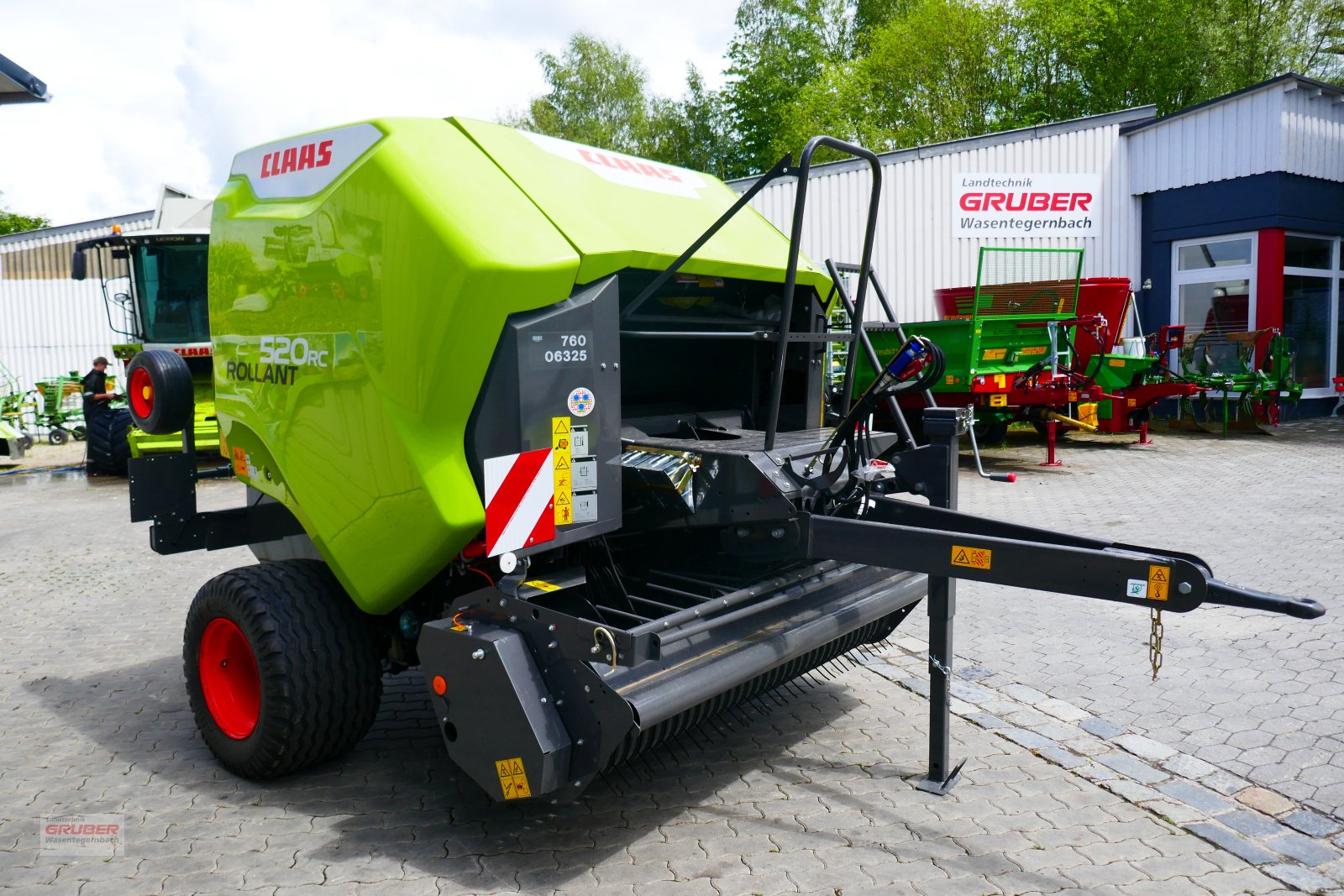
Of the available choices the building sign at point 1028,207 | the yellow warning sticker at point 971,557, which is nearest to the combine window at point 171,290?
the yellow warning sticker at point 971,557

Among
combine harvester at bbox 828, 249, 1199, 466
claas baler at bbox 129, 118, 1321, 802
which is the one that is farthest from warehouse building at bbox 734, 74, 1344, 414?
claas baler at bbox 129, 118, 1321, 802

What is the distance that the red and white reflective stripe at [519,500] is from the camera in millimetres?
3078

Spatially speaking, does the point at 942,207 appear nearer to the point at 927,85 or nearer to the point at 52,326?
the point at 927,85

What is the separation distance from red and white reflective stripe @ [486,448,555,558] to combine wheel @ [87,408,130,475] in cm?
1159

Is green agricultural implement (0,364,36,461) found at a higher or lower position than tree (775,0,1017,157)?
lower

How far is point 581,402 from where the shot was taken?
3.26 m

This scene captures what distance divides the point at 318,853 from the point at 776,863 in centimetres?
142

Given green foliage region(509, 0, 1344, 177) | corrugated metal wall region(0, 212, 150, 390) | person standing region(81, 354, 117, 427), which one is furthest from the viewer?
green foliage region(509, 0, 1344, 177)

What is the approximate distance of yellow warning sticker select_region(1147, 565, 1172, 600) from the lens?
269cm

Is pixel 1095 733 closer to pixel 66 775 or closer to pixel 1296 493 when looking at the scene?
pixel 66 775

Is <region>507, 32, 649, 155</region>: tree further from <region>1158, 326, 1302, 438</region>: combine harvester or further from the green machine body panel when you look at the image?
the green machine body panel

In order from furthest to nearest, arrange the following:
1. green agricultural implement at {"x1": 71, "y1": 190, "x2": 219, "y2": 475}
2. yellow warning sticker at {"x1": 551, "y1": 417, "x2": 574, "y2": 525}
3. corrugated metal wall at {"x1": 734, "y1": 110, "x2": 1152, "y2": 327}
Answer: corrugated metal wall at {"x1": 734, "y1": 110, "x2": 1152, "y2": 327}, green agricultural implement at {"x1": 71, "y1": 190, "x2": 219, "y2": 475}, yellow warning sticker at {"x1": 551, "y1": 417, "x2": 574, "y2": 525}

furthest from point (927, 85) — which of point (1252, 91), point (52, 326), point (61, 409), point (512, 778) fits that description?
point (512, 778)

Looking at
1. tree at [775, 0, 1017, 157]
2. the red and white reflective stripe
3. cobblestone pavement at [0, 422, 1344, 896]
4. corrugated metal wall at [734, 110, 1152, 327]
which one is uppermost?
tree at [775, 0, 1017, 157]
